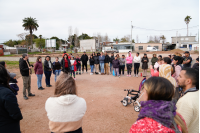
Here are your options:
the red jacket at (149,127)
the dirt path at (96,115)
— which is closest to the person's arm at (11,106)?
the dirt path at (96,115)

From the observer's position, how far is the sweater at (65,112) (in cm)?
175

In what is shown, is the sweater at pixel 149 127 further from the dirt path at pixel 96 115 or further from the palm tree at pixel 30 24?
the palm tree at pixel 30 24

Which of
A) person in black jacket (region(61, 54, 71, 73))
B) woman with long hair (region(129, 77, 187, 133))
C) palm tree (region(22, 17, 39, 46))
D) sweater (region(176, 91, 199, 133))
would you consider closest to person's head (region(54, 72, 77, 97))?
woman with long hair (region(129, 77, 187, 133))

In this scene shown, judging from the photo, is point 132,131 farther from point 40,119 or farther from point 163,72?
point 40,119

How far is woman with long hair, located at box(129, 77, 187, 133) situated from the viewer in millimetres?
1233

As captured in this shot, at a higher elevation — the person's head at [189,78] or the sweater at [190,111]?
the person's head at [189,78]

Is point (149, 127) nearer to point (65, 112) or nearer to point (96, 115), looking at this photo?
point (65, 112)

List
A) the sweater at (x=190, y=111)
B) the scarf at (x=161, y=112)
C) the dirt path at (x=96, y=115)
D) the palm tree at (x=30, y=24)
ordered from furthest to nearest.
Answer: the palm tree at (x=30, y=24) → the dirt path at (x=96, y=115) → the sweater at (x=190, y=111) → the scarf at (x=161, y=112)

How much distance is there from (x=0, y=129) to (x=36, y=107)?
324 centimetres

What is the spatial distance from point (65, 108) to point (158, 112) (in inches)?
45.2

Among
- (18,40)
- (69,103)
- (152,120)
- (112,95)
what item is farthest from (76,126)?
(18,40)

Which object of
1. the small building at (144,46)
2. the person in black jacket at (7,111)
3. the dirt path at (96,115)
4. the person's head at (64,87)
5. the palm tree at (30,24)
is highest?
the palm tree at (30,24)

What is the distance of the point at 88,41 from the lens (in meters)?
56.3

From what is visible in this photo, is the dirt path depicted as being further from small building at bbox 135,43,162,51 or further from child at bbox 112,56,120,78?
small building at bbox 135,43,162,51
